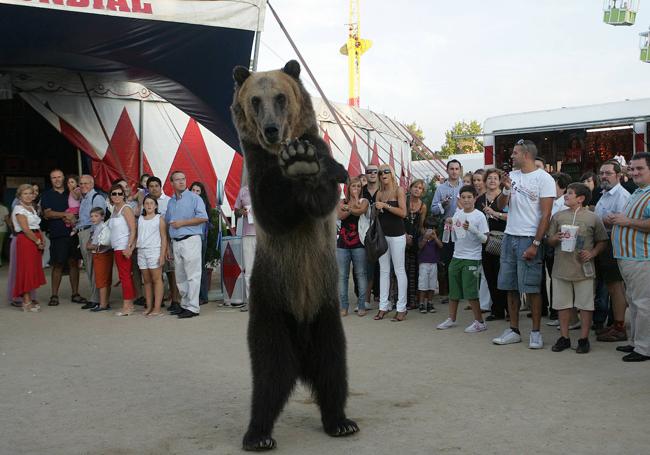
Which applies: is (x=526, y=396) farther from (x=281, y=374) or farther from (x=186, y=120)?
(x=186, y=120)

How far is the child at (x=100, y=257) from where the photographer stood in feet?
31.1

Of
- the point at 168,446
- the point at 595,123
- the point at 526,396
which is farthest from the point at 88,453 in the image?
the point at 595,123

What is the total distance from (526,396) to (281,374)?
86.2 inches

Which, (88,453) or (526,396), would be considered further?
(526,396)

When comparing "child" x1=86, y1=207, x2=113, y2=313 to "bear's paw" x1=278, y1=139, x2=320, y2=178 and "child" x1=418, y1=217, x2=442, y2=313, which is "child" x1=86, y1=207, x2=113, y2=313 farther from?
"bear's paw" x1=278, y1=139, x2=320, y2=178

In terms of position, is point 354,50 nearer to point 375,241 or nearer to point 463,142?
point 463,142

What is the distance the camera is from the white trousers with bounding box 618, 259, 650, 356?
19.2 feet

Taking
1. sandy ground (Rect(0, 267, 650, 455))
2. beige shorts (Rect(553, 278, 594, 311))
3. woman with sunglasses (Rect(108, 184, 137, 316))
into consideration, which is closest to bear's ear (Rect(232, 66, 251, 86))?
sandy ground (Rect(0, 267, 650, 455))

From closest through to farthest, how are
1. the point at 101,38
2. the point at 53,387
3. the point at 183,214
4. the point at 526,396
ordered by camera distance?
1. the point at 526,396
2. the point at 53,387
3. the point at 183,214
4. the point at 101,38

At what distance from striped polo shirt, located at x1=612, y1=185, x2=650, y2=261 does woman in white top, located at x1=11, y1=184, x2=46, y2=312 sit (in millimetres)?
8198

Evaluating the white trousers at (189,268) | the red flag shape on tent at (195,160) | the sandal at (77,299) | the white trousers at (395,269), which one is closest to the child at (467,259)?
the white trousers at (395,269)

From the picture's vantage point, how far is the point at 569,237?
20.9 ft

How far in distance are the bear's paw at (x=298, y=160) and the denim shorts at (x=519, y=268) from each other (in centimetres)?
404

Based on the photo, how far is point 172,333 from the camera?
789 cm
